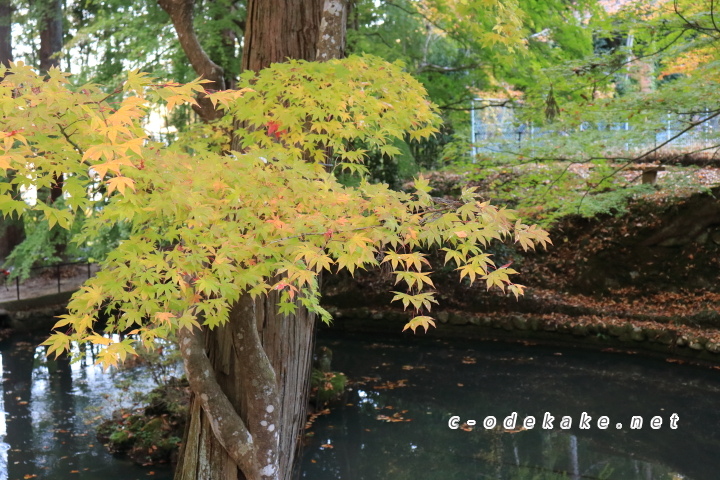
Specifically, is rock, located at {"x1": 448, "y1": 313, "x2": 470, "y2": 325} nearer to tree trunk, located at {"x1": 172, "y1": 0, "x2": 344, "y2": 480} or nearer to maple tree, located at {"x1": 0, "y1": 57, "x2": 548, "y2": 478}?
tree trunk, located at {"x1": 172, "y1": 0, "x2": 344, "y2": 480}

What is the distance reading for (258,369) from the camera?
179 inches

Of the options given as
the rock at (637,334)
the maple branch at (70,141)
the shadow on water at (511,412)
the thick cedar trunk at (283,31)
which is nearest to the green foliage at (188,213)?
the maple branch at (70,141)

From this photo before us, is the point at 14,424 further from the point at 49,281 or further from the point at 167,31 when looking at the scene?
the point at 49,281

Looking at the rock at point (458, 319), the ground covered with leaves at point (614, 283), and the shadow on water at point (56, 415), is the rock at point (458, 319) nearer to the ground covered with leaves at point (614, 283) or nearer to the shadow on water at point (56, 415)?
the ground covered with leaves at point (614, 283)

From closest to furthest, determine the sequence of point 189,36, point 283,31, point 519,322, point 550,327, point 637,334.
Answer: point 283,31, point 189,36, point 637,334, point 550,327, point 519,322

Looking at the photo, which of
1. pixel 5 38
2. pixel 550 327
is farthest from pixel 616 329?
pixel 5 38

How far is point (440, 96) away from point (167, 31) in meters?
3.95

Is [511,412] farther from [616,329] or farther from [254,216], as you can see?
[254,216]

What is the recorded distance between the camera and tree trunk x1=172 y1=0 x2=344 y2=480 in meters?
4.54

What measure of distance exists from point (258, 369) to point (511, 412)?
473cm

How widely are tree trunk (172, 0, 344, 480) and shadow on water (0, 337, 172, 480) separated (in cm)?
230

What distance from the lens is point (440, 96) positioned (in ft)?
31.5

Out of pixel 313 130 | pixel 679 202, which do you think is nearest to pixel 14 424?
pixel 313 130

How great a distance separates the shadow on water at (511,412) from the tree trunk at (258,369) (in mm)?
2022
